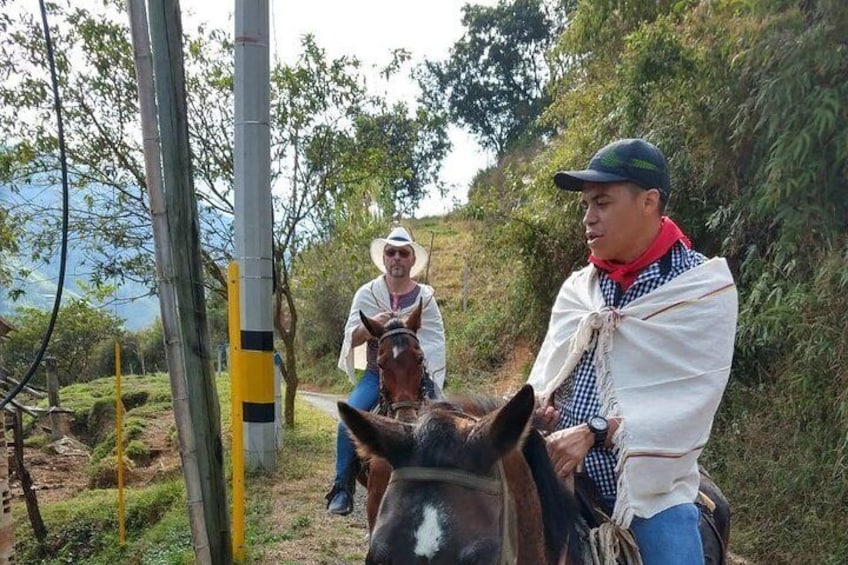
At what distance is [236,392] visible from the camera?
4738 millimetres

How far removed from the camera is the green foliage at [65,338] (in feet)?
86.1

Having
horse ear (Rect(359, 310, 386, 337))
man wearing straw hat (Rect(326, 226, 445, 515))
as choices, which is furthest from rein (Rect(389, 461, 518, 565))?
horse ear (Rect(359, 310, 386, 337))

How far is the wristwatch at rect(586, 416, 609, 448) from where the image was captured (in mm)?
2111

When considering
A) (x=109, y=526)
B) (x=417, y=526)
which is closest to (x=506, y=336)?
(x=109, y=526)

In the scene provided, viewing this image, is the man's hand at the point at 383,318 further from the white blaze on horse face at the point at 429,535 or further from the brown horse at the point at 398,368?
the white blaze on horse face at the point at 429,535

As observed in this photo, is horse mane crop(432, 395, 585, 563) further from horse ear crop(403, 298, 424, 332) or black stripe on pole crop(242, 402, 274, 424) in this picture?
black stripe on pole crop(242, 402, 274, 424)

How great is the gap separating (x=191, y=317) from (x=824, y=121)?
5.09 meters

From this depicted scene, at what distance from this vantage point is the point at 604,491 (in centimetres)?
237

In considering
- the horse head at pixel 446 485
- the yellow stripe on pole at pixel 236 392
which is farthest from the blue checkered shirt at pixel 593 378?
the yellow stripe on pole at pixel 236 392

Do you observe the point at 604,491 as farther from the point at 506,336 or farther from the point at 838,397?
the point at 506,336

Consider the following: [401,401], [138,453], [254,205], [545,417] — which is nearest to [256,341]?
[254,205]

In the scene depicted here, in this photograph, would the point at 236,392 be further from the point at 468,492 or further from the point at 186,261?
the point at 468,492

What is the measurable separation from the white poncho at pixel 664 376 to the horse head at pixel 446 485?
539mm

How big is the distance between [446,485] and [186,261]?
2799mm
